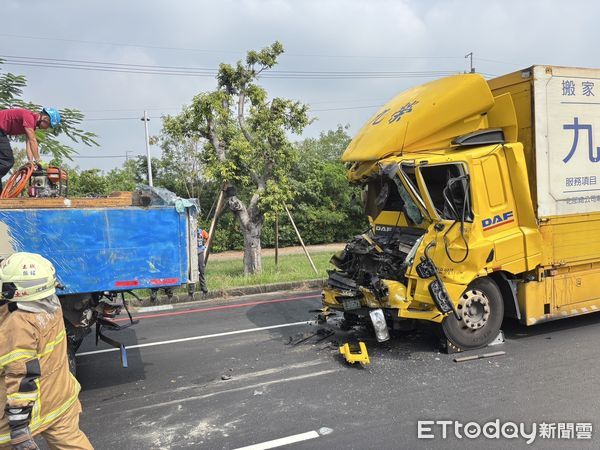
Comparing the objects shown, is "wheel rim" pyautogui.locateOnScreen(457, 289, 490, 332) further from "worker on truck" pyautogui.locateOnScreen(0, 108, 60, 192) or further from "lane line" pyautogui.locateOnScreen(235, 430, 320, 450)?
"worker on truck" pyautogui.locateOnScreen(0, 108, 60, 192)

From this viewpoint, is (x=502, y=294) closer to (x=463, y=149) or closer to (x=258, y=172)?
(x=463, y=149)

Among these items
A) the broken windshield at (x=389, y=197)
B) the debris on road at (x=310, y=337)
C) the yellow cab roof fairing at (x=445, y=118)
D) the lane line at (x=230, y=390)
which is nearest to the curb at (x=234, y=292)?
the debris on road at (x=310, y=337)

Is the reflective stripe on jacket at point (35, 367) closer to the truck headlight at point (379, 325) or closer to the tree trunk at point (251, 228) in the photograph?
the truck headlight at point (379, 325)

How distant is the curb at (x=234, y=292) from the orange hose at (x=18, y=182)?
491cm

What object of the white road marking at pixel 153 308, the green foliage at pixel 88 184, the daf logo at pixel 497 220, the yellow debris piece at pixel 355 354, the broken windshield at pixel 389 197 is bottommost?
the yellow debris piece at pixel 355 354

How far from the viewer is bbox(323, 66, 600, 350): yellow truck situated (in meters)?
5.25

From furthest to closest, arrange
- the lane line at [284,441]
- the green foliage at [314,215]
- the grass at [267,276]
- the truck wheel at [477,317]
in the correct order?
the green foliage at [314,215] → the grass at [267,276] → the truck wheel at [477,317] → the lane line at [284,441]

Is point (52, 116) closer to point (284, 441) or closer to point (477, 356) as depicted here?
point (284, 441)

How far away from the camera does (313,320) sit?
23.7ft

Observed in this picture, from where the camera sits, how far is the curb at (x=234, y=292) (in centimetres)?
934

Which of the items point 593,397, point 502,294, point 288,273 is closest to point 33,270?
point 593,397

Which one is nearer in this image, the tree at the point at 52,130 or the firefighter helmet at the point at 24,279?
the firefighter helmet at the point at 24,279

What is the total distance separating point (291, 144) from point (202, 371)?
7.24 metres

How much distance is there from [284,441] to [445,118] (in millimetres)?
4099
